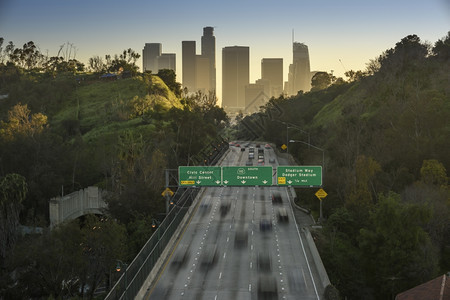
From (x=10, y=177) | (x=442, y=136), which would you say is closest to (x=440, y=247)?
(x=442, y=136)

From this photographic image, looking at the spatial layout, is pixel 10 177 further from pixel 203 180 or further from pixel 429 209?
pixel 429 209

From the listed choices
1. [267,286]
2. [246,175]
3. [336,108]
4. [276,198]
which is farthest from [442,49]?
[267,286]

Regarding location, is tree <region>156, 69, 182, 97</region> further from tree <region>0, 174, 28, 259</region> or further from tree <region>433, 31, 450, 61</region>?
tree <region>0, 174, 28, 259</region>

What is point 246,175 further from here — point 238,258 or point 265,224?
point 238,258

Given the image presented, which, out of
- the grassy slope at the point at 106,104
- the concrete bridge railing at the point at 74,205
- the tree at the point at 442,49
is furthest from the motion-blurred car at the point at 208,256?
the tree at the point at 442,49

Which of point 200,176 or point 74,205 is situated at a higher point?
point 200,176

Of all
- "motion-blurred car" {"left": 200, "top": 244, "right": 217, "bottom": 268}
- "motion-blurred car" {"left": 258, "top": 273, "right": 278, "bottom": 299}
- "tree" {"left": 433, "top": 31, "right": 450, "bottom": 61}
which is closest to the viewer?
"motion-blurred car" {"left": 258, "top": 273, "right": 278, "bottom": 299}

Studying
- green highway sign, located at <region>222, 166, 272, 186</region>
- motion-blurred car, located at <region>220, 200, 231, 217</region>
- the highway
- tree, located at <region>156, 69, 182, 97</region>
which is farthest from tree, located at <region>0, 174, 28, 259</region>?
tree, located at <region>156, 69, 182, 97</region>
